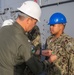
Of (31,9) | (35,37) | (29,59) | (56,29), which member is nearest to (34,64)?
(29,59)

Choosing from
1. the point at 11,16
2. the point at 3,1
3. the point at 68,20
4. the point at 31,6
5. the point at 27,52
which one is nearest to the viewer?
the point at 27,52

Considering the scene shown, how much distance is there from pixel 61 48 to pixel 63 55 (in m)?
0.10

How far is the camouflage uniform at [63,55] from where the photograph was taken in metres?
3.05

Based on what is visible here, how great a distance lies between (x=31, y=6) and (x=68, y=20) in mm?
994

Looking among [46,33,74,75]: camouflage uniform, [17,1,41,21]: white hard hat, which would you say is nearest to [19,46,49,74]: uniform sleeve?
[17,1,41,21]: white hard hat

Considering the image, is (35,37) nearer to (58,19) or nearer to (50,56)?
(58,19)

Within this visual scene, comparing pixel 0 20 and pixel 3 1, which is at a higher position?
pixel 3 1

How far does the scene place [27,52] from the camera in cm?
239

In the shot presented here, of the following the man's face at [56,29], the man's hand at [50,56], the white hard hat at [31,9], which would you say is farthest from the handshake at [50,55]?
the white hard hat at [31,9]

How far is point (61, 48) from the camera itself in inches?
125

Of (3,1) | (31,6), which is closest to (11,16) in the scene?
(3,1)

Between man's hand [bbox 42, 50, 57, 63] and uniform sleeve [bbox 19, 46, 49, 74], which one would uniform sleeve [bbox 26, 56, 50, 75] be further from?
man's hand [bbox 42, 50, 57, 63]

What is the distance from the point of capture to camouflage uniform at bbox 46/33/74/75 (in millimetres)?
3053

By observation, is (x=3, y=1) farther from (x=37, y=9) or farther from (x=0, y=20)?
(x=37, y=9)
